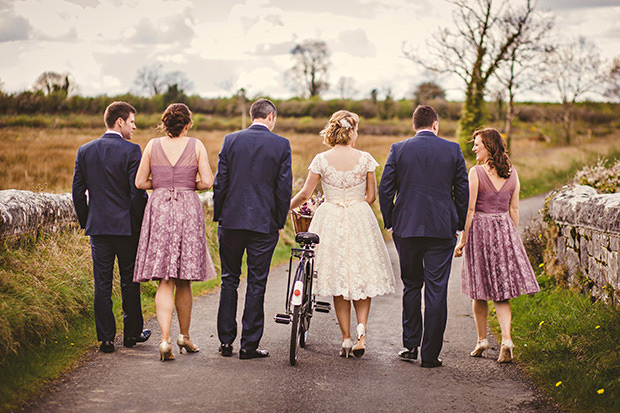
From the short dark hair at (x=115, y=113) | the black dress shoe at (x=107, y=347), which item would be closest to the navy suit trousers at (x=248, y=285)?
the black dress shoe at (x=107, y=347)

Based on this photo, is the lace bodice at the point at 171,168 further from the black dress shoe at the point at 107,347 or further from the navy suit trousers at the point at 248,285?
the black dress shoe at the point at 107,347

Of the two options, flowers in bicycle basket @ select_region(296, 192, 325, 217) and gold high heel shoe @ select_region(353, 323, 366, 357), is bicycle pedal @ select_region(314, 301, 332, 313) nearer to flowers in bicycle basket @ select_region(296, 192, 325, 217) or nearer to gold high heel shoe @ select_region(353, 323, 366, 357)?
gold high heel shoe @ select_region(353, 323, 366, 357)

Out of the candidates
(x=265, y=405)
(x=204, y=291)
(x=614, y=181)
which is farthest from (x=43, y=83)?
(x=265, y=405)

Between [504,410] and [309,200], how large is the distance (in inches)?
115

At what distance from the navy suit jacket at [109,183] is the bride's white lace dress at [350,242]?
5.97 feet

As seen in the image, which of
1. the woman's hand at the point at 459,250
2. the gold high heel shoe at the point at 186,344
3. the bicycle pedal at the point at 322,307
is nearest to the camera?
the gold high heel shoe at the point at 186,344

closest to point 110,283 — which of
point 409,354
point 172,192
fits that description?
point 172,192

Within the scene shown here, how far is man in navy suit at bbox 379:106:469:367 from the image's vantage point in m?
5.80

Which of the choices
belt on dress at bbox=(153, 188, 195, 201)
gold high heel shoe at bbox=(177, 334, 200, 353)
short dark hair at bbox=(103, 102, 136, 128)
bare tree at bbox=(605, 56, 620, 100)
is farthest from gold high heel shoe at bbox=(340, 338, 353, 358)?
bare tree at bbox=(605, 56, 620, 100)

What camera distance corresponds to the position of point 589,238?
7211mm

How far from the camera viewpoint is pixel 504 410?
4551 mm

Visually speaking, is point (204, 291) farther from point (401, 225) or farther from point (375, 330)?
point (401, 225)

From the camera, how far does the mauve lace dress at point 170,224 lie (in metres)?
5.77

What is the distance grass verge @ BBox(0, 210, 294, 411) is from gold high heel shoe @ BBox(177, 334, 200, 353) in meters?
0.87
